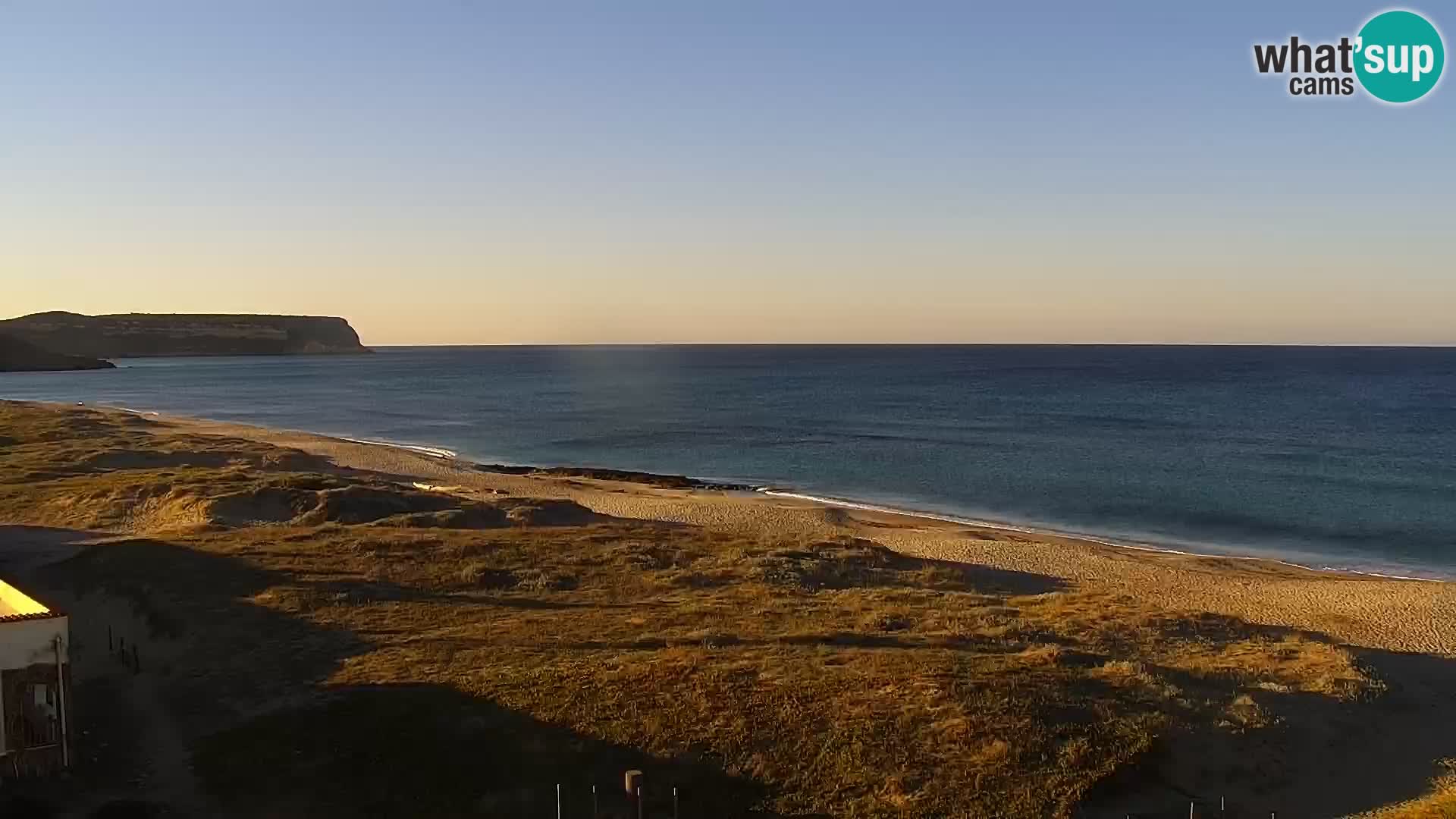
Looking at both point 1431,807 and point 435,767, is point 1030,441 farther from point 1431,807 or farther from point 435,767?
point 435,767

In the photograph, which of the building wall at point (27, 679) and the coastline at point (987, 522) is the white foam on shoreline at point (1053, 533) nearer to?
the coastline at point (987, 522)

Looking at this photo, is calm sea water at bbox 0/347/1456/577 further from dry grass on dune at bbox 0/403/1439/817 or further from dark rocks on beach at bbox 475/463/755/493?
dry grass on dune at bbox 0/403/1439/817

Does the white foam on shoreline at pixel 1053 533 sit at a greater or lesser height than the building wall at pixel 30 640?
lesser

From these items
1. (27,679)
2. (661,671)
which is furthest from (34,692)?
(661,671)

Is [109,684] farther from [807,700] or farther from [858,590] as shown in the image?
[858,590]

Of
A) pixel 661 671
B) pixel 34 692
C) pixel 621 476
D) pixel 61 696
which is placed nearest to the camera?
pixel 34 692

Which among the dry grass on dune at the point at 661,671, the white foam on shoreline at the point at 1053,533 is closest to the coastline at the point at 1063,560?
the white foam on shoreline at the point at 1053,533

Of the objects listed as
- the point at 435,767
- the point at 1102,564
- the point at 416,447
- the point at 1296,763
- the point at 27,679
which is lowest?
the point at 1102,564
